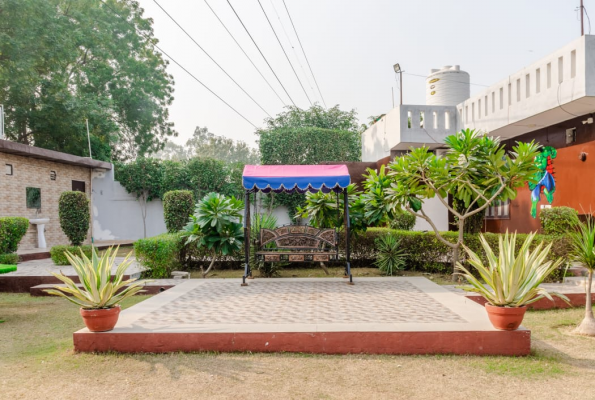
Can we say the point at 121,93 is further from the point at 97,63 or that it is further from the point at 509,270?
the point at 509,270

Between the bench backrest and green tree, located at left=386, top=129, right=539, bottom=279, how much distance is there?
4.44 ft

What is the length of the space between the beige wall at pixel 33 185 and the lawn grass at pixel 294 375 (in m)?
9.53

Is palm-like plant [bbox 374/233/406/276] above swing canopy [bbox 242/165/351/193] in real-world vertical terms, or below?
below

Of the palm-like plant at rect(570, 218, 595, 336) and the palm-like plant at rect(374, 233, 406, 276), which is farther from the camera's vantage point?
the palm-like plant at rect(374, 233, 406, 276)

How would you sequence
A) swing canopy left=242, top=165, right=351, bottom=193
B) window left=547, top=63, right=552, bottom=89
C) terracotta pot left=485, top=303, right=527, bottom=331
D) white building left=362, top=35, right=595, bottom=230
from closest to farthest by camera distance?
1. terracotta pot left=485, top=303, right=527, bottom=331
2. white building left=362, top=35, right=595, bottom=230
3. swing canopy left=242, top=165, right=351, bottom=193
4. window left=547, top=63, right=552, bottom=89

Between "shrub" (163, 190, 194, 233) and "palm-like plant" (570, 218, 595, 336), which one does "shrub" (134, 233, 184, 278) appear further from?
"palm-like plant" (570, 218, 595, 336)

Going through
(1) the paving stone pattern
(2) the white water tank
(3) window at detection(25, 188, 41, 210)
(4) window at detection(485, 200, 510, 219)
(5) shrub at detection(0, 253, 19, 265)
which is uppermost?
(2) the white water tank

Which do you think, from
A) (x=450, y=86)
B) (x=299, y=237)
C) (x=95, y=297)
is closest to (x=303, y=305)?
(x=299, y=237)

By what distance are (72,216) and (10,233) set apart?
137 cm

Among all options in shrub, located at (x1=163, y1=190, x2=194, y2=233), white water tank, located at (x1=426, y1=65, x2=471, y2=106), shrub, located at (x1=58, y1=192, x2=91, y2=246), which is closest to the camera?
shrub, located at (x1=163, y1=190, x2=194, y2=233)

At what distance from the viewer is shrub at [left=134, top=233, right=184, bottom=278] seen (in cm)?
808

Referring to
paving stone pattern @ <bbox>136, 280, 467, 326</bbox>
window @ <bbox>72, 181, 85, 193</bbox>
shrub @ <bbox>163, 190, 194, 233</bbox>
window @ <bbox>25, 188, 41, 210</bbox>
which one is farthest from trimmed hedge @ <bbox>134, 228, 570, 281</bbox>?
window @ <bbox>72, 181, 85, 193</bbox>

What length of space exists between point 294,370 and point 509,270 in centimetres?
232

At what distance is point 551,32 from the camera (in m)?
10.1
